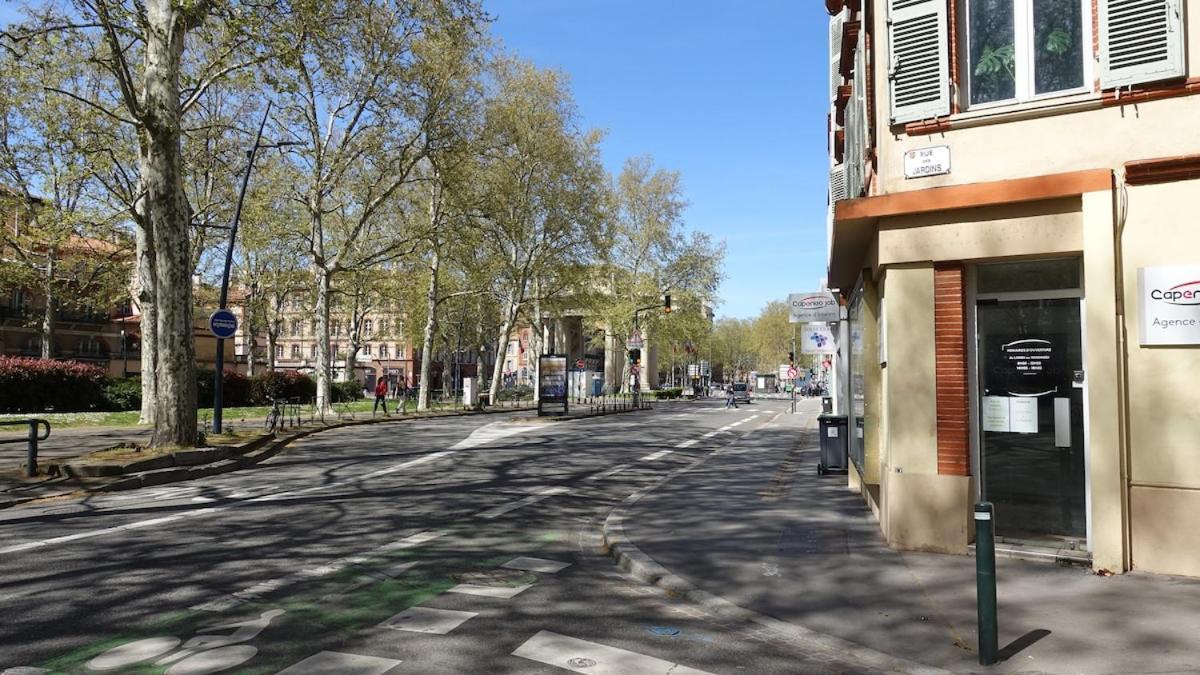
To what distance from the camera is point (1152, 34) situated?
6.75 m

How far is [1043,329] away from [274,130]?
26371 millimetres

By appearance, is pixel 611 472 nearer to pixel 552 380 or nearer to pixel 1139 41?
pixel 1139 41

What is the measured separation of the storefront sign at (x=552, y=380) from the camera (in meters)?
31.3

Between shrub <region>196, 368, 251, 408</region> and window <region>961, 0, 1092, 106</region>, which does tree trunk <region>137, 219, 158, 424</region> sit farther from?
window <region>961, 0, 1092, 106</region>

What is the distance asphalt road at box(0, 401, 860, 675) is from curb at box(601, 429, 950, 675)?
5.1 inches

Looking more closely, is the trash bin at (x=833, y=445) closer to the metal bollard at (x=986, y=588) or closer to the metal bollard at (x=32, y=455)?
the metal bollard at (x=986, y=588)

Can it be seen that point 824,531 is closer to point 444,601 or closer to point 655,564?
point 655,564

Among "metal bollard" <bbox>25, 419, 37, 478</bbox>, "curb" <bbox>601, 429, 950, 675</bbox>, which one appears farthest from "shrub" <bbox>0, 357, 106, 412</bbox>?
"curb" <bbox>601, 429, 950, 675</bbox>

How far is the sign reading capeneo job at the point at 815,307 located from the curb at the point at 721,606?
9191mm

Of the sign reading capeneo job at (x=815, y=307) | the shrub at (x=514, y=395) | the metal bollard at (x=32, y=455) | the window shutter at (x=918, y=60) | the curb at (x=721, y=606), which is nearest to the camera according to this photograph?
the curb at (x=721, y=606)

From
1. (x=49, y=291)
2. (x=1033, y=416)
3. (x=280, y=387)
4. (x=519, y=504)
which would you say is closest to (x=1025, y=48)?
(x=1033, y=416)

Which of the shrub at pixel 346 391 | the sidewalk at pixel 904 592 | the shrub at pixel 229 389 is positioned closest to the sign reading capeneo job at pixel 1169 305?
the sidewalk at pixel 904 592

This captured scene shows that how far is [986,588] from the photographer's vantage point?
181 inches

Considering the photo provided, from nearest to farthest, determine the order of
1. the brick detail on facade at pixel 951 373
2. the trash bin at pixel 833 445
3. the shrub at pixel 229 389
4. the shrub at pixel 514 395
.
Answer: the brick detail on facade at pixel 951 373 < the trash bin at pixel 833 445 < the shrub at pixel 229 389 < the shrub at pixel 514 395
